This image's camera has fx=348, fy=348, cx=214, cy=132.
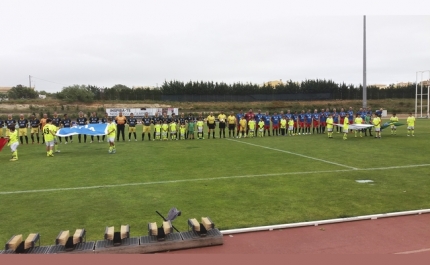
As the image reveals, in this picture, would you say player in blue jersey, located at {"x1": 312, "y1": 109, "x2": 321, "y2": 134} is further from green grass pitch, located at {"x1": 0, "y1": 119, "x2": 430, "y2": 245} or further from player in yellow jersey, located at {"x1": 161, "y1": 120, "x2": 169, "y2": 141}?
green grass pitch, located at {"x1": 0, "y1": 119, "x2": 430, "y2": 245}

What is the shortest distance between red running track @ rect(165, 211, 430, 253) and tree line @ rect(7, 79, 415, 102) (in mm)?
59080

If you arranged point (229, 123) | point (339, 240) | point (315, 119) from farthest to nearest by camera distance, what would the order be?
point (315, 119) → point (229, 123) → point (339, 240)

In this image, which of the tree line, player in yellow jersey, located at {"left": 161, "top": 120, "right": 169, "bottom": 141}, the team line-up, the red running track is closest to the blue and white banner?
the team line-up

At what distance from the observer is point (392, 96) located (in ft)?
221

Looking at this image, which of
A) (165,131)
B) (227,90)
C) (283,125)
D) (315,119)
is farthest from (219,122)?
(227,90)

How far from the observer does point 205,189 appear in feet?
29.5

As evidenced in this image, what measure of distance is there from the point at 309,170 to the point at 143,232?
6.87 metres

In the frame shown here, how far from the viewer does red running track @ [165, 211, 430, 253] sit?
5152 mm

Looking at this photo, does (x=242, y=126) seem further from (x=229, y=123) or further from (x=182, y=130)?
(x=182, y=130)

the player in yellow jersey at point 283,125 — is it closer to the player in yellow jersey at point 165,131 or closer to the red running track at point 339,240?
→ the player in yellow jersey at point 165,131

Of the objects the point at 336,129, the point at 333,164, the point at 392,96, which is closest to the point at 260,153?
the point at 333,164

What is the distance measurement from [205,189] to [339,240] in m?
4.13

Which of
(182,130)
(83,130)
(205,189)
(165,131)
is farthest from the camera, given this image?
(182,130)

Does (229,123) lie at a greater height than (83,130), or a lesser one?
lesser
